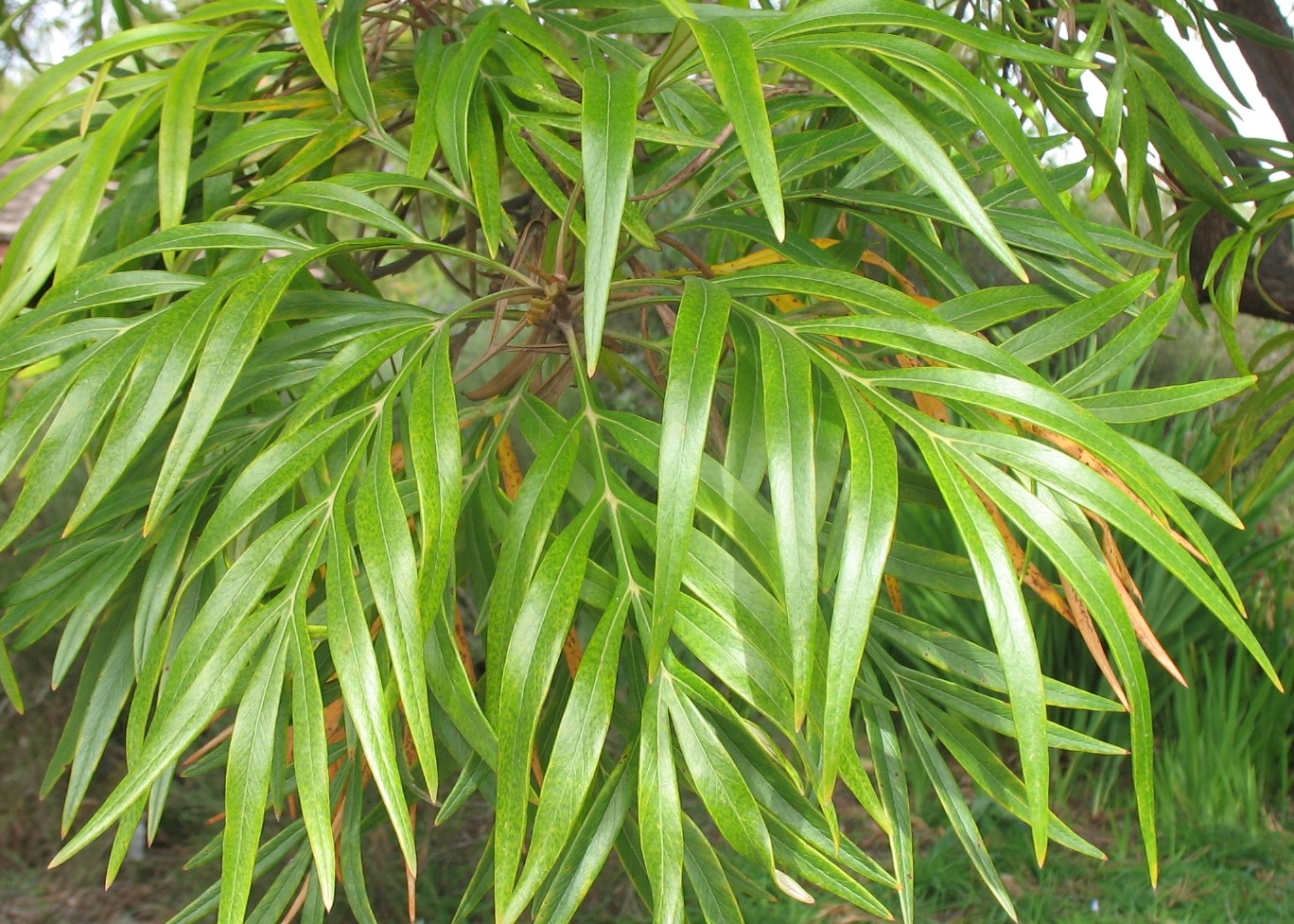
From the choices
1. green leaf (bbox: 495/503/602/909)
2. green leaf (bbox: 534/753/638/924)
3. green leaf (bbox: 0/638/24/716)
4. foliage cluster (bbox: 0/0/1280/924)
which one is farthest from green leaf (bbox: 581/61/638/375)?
green leaf (bbox: 0/638/24/716)

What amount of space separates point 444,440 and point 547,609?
9 cm

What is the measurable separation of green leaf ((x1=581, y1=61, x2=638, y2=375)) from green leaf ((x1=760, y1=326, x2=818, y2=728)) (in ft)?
0.27

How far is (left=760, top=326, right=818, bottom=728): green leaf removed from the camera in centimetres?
42

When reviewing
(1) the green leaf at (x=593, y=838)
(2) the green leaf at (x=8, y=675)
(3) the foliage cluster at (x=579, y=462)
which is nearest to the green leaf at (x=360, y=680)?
(3) the foliage cluster at (x=579, y=462)

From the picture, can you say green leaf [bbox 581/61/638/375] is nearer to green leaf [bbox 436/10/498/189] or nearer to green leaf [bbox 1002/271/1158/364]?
green leaf [bbox 436/10/498/189]

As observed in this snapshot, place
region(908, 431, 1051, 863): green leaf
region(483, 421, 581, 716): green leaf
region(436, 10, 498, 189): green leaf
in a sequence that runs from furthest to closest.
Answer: region(436, 10, 498, 189): green leaf < region(483, 421, 581, 716): green leaf < region(908, 431, 1051, 863): green leaf

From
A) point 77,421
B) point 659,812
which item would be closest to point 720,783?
point 659,812

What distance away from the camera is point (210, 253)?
71 centimetres

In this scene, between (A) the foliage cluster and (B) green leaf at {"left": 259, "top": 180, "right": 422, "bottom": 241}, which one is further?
(B) green leaf at {"left": 259, "top": 180, "right": 422, "bottom": 241}

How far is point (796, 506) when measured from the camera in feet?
1.42

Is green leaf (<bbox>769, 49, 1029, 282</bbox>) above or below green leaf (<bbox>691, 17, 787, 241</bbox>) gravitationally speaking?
below

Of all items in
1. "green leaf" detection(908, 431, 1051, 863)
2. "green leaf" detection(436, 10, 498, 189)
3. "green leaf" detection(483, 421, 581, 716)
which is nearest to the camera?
"green leaf" detection(908, 431, 1051, 863)

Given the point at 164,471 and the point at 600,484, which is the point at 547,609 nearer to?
the point at 600,484

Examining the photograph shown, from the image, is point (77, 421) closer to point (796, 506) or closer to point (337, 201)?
point (337, 201)
